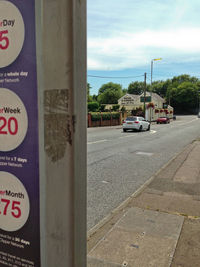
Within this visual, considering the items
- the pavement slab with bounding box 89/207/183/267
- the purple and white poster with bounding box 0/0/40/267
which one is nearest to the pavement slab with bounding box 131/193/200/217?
the pavement slab with bounding box 89/207/183/267

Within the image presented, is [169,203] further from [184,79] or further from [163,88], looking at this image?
[184,79]

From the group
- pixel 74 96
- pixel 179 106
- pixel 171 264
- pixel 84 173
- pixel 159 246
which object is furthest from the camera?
pixel 179 106

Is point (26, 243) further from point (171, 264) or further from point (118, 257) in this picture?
point (171, 264)

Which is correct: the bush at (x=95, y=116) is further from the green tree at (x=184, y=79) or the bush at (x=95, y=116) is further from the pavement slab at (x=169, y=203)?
the green tree at (x=184, y=79)

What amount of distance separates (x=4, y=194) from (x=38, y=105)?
0.66m

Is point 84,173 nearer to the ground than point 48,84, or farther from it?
nearer to the ground

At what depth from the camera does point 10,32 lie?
57.6 inches

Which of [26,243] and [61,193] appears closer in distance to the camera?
[61,193]

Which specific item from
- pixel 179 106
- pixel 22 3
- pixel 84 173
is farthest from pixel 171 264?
pixel 179 106

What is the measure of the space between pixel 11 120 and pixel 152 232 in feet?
8.25

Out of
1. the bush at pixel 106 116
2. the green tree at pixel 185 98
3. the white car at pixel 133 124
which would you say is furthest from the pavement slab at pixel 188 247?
the green tree at pixel 185 98

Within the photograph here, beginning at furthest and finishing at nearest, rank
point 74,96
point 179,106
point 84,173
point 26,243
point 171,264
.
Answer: point 179,106 < point 171,264 < point 26,243 < point 84,173 < point 74,96

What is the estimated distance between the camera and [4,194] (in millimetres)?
1621

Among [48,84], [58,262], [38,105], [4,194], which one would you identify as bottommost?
[58,262]
